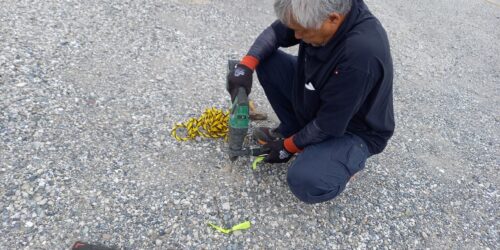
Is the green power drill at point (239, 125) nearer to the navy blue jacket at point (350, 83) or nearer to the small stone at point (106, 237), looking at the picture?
the navy blue jacket at point (350, 83)

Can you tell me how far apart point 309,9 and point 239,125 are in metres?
1.07

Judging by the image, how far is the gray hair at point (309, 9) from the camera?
82.7 inches

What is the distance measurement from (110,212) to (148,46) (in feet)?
7.27

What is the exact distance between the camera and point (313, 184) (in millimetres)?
2660

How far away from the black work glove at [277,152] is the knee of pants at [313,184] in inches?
7.6

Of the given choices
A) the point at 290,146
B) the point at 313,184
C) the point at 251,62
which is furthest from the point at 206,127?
the point at 313,184

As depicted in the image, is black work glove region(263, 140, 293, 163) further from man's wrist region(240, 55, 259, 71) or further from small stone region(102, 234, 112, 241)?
small stone region(102, 234, 112, 241)

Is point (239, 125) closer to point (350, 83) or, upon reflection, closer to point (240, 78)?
point (240, 78)

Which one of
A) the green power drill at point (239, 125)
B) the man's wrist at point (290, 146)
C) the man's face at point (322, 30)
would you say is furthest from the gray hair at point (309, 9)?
the man's wrist at point (290, 146)

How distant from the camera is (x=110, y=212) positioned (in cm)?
262

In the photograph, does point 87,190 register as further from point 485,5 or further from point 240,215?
point 485,5

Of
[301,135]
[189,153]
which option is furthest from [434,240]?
[189,153]

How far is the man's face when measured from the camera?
87.7 inches

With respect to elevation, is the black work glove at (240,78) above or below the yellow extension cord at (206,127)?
above
